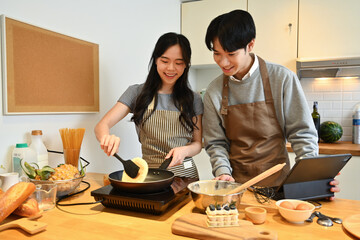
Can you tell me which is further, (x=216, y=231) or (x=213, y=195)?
(x=213, y=195)

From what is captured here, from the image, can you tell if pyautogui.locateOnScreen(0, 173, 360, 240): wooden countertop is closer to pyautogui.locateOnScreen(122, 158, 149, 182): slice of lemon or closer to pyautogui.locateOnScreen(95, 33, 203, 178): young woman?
pyautogui.locateOnScreen(122, 158, 149, 182): slice of lemon

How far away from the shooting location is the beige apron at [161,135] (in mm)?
1595

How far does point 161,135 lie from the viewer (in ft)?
5.23

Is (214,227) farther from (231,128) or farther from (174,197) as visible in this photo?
(231,128)

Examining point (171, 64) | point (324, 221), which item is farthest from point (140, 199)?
point (171, 64)

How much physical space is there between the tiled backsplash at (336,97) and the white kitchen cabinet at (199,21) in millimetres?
1051

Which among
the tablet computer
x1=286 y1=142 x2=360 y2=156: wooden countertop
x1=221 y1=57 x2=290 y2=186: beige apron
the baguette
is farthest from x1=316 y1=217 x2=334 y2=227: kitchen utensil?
x1=286 y1=142 x2=360 y2=156: wooden countertop

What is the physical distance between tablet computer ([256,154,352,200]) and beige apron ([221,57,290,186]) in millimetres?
364

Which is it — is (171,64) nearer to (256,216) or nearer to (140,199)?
(140,199)

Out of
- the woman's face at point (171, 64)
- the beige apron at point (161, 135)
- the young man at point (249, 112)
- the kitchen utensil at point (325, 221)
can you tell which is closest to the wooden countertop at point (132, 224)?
the kitchen utensil at point (325, 221)

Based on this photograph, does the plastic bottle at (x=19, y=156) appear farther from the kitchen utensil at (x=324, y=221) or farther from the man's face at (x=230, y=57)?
the kitchen utensil at (x=324, y=221)

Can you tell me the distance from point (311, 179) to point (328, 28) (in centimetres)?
192

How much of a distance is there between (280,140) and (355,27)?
160cm

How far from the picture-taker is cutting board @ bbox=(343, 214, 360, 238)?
2.65 ft
